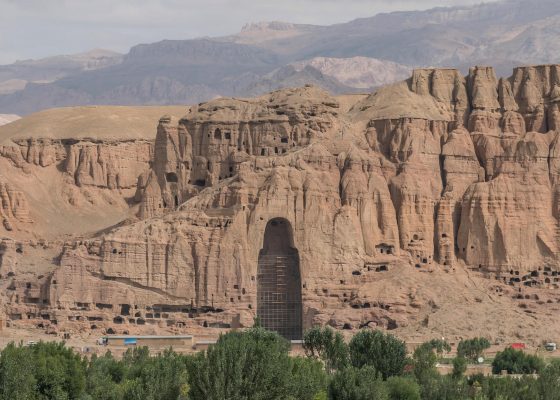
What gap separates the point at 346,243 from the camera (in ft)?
409

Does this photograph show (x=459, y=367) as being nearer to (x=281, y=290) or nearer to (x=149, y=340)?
(x=281, y=290)

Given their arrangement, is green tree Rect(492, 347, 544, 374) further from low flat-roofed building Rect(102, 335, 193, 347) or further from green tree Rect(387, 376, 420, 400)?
low flat-roofed building Rect(102, 335, 193, 347)

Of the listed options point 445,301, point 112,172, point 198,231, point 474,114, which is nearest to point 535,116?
point 474,114

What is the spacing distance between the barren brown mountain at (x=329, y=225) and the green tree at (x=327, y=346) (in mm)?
10327

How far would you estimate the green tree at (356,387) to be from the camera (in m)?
83.2

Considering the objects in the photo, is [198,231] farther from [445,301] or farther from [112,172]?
[112,172]

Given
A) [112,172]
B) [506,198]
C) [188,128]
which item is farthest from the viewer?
[112,172]

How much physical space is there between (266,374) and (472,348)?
44.3 metres

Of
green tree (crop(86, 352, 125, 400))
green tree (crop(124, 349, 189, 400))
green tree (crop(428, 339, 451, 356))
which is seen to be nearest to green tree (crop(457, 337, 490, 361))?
green tree (crop(428, 339, 451, 356))

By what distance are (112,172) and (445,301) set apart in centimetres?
4315

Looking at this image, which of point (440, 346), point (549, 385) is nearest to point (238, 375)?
point (549, 385)

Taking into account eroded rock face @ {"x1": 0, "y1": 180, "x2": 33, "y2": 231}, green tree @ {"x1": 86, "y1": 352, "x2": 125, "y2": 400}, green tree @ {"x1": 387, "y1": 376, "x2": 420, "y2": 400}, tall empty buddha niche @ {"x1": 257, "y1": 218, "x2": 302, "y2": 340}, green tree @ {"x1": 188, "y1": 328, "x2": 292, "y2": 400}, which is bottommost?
green tree @ {"x1": 387, "y1": 376, "x2": 420, "y2": 400}

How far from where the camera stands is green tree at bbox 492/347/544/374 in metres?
109

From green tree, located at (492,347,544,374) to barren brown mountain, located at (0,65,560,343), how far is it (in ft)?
31.9
